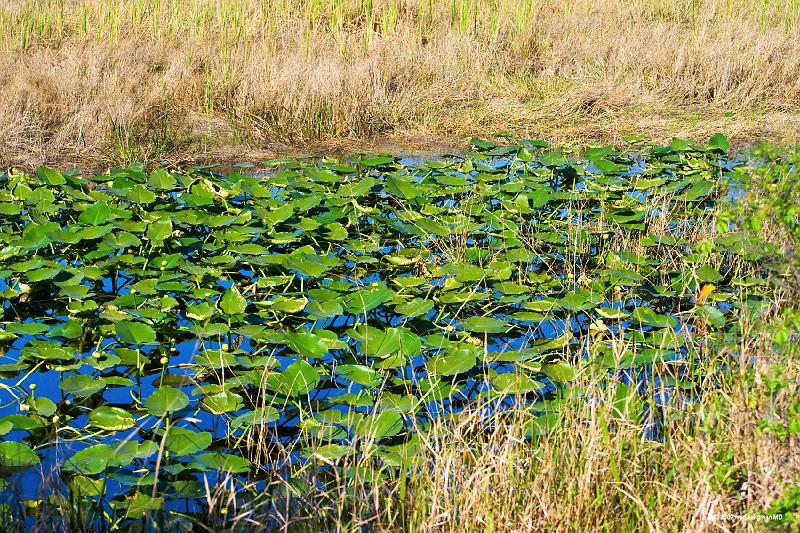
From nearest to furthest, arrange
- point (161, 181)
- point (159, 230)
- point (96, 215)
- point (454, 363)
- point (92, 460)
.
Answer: point (92, 460) < point (454, 363) < point (159, 230) < point (96, 215) < point (161, 181)

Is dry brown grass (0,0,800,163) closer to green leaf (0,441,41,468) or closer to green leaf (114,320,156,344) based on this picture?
green leaf (114,320,156,344)

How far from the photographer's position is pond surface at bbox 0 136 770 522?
2.57 meters

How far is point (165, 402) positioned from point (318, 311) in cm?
84

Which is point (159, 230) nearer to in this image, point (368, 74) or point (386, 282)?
point (386, 282)

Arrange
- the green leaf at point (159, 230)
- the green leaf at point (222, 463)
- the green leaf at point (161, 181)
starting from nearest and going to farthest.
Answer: the green leaf at point (222, 463) → the green leaf at point (159, 230) → the green leaf at point (161, 181)

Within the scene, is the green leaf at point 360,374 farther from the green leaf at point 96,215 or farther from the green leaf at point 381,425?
the green leaf at point 96,215

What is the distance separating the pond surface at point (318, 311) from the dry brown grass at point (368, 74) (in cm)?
140

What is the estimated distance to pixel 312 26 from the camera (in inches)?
326

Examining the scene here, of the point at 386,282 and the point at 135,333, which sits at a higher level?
the point at 135,333

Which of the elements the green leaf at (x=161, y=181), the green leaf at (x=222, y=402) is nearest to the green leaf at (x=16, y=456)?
the green leaf at (x=222, y=402)

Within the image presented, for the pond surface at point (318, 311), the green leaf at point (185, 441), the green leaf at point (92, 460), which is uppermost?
the green leaf at point (92, 460)

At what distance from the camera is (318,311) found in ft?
10.8

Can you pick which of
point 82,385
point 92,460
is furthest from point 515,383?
point 82,385

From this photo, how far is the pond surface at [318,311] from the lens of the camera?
257cm
